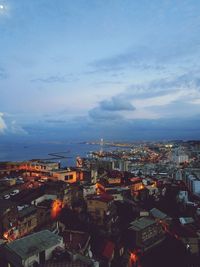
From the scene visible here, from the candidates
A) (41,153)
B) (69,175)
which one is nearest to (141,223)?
(69,175)

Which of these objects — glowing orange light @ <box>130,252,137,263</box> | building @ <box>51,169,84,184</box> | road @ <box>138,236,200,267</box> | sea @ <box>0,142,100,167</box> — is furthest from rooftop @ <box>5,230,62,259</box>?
sea @ <box>0,142,100,167</box>

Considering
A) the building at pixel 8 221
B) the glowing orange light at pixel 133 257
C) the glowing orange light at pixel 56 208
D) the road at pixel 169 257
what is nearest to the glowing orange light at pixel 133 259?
the glowing orange light at pixel 133 257

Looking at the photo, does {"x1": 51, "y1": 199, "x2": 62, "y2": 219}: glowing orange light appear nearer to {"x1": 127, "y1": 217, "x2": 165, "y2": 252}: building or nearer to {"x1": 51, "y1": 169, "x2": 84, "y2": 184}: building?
{"x1": 127, "y1": 217, "x2": 165, "y2": 252}: building

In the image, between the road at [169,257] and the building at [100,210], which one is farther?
the building at [100,210]

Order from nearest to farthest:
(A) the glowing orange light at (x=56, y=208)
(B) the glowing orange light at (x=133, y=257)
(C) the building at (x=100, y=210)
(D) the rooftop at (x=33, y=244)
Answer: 1. (D) the rooftop at (x=33, y=244)
2. (B) the glowing orange light at (x=133, y=257)
3. (A) the glowing orange light at (x=56, y=208)
4. (C) the building at (x=100, y=210)

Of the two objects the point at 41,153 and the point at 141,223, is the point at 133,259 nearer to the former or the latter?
the point at 141,223

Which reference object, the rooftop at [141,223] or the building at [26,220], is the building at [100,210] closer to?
the rooftop at [141,223]
